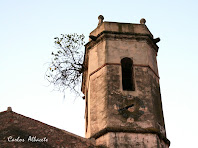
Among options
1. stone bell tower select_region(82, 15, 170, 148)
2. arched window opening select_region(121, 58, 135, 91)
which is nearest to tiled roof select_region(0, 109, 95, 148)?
stone bell tower select_region(82, 15, 170, 148)

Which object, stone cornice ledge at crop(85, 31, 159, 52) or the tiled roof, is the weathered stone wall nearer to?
the tiled roof

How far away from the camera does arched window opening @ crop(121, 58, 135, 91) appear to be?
14.5 meters

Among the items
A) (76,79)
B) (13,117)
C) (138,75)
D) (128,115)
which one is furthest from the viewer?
(76,79)

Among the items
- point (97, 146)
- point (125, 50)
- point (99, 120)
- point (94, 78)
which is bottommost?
point (97, 146)

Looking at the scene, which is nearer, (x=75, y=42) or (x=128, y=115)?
(x=128, y=115)

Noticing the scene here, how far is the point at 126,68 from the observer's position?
1488 centimetres

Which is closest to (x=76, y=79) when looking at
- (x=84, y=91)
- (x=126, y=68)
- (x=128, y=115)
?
(x=84, y=91)

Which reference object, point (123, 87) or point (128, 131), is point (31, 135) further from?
point (123, 87)

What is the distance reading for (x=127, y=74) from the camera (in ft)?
48.5

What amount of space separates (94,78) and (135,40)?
1.97 meters

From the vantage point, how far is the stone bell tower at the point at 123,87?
13.0m

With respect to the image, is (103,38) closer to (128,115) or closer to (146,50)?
(146,50)

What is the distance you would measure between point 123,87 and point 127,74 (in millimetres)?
512

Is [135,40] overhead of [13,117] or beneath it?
overhead
